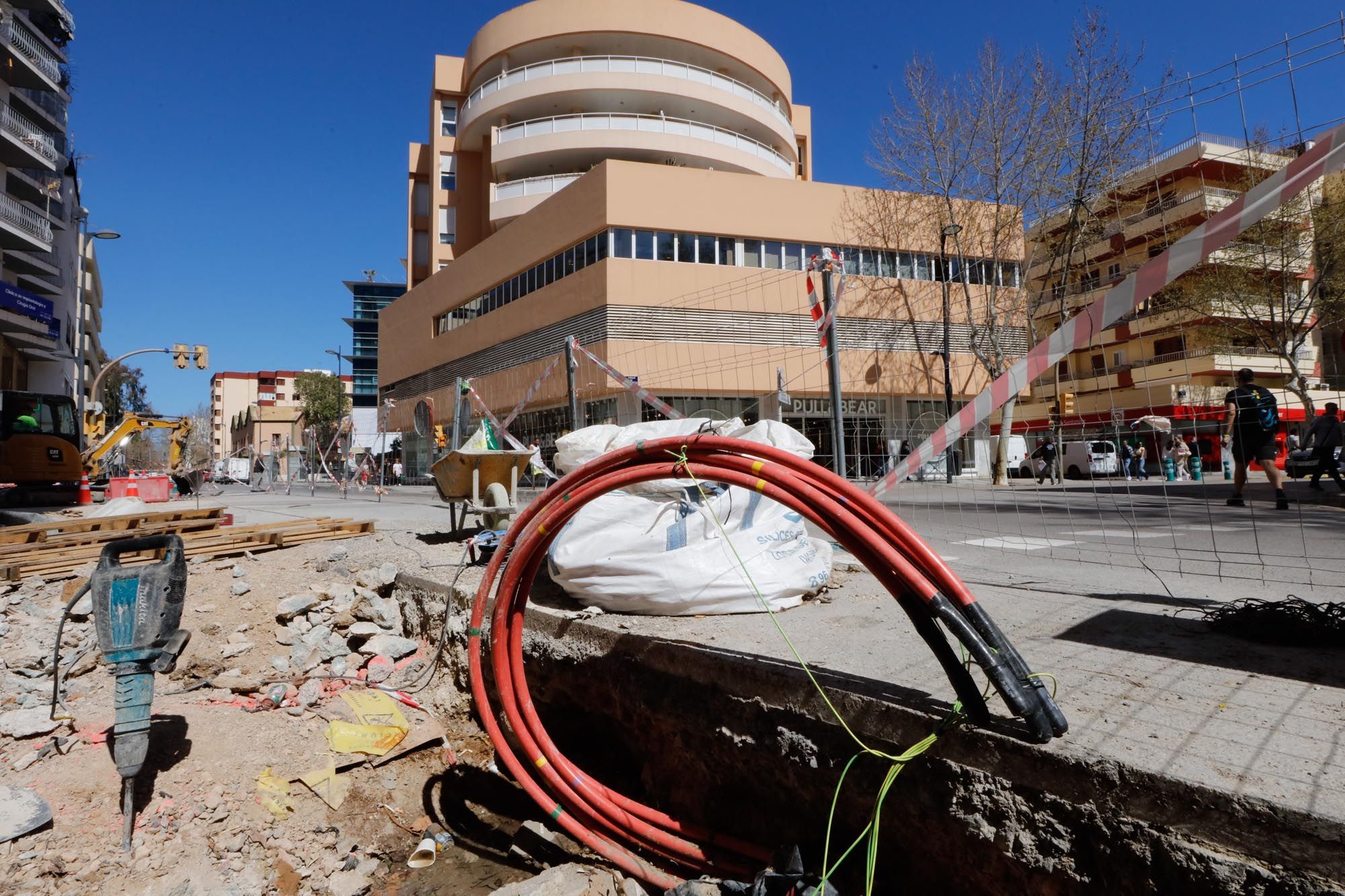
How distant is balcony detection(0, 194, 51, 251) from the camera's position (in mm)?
27719

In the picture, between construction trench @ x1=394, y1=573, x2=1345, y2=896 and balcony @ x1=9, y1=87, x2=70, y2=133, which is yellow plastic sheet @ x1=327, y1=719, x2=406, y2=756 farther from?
balcony @ x1=9, y1=87, x2=70, y2=133

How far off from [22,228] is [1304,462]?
41.3 metres

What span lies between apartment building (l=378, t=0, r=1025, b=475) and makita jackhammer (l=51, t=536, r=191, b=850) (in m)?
12.7

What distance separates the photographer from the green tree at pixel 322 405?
203 feet

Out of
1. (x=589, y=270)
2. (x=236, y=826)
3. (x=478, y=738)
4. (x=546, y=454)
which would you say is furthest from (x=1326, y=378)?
(x=589, y=270)

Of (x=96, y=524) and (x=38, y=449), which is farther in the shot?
(x=38, y=449)

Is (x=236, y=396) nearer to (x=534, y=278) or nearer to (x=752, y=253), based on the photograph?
(x=534, y=278)

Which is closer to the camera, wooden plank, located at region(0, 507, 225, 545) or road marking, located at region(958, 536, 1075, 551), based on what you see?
road marking, located at region(958, 536, 1075, 551)

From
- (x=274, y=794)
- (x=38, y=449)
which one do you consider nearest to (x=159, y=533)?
(x=274, y=794)

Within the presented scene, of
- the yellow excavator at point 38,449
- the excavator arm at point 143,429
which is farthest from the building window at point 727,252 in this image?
the yellow excavator at point 38,449

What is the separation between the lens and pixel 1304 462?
8.39m

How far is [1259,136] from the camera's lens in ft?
11.6

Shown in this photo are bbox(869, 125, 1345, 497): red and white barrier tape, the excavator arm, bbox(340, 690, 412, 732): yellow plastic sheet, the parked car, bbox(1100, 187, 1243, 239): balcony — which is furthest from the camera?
the excavator arm

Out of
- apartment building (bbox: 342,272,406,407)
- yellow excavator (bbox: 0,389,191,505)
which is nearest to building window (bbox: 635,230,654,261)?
yellow excavator (bbox: 0,389,191,505)
